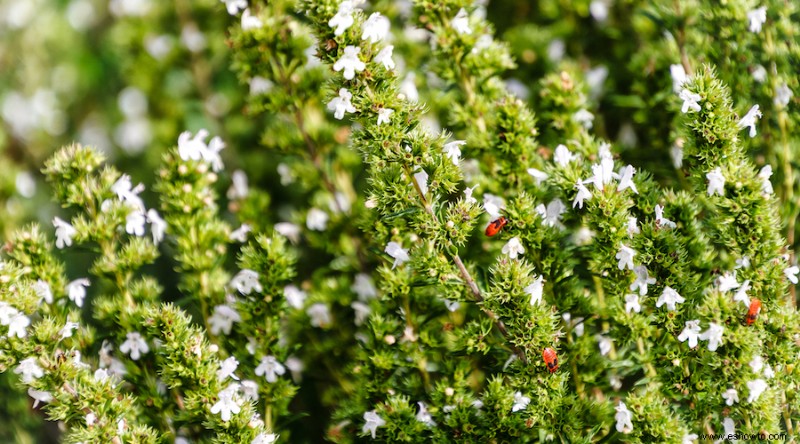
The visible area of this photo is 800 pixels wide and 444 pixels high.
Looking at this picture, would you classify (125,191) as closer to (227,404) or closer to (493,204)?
(227,404)

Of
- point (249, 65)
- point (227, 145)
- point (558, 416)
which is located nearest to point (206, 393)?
point (558, 416)

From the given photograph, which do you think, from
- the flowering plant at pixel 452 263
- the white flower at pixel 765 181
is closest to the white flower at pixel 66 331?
the flowering plant at pixel 452 263

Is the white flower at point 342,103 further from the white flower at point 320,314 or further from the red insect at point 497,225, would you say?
the white flower at point 320,314

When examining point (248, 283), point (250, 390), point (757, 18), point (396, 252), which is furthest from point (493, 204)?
point (757, 18)

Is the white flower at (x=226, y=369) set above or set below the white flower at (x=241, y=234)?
below

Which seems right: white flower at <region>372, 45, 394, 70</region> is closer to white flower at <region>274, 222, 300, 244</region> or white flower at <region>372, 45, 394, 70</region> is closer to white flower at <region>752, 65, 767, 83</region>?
white flower at <region>274, 222, 300, 244</region>
